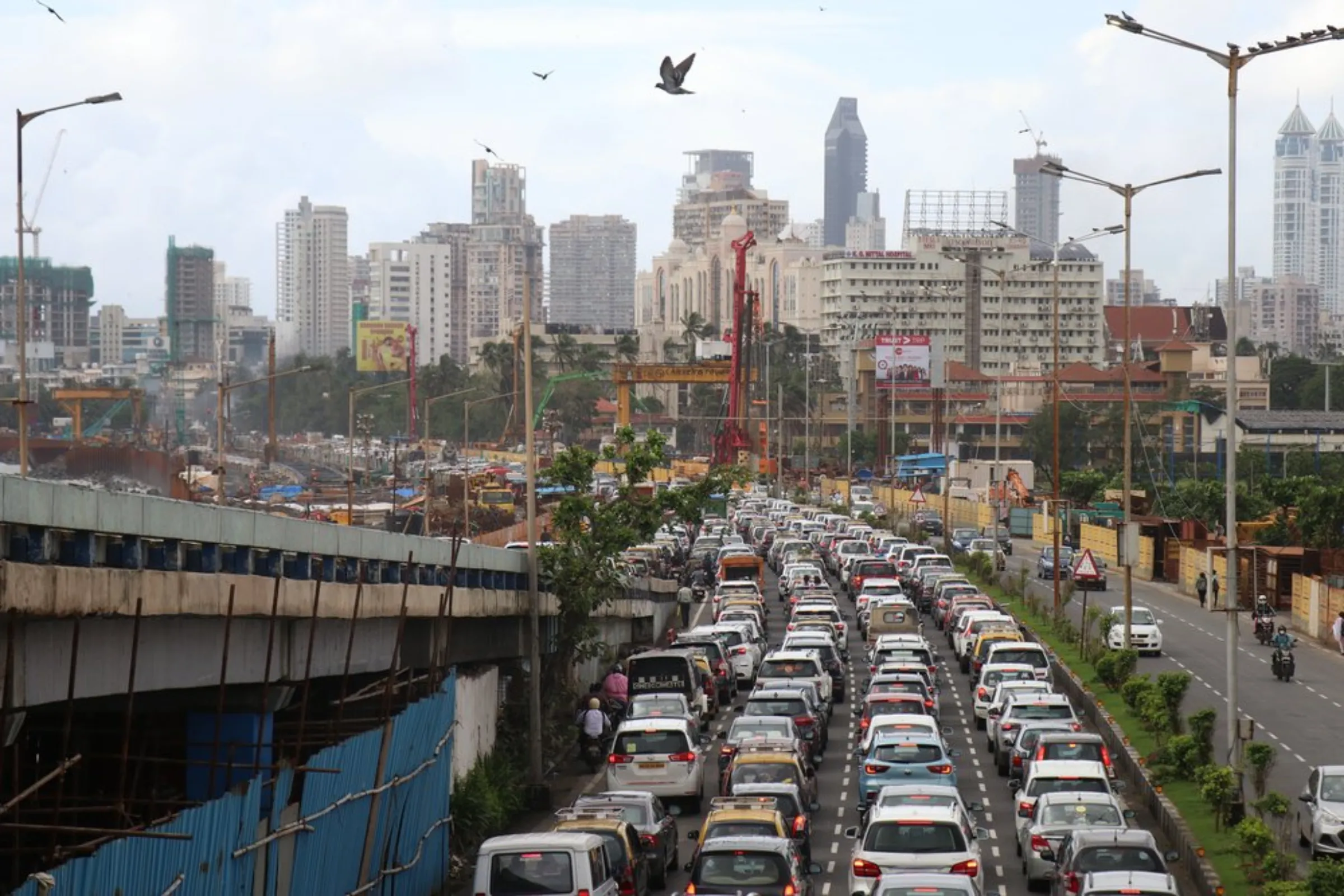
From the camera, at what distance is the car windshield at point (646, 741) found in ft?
101

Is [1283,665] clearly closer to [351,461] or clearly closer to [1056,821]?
[1056,821]

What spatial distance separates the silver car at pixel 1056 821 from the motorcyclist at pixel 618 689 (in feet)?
49.1

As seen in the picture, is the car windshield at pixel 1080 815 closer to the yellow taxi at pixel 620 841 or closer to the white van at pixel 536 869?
the yellow taxi at pixel 620 841

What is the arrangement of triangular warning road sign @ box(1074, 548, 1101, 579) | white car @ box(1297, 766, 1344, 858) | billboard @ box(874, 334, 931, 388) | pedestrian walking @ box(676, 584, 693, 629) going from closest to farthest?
white car @ box(1297, 766, 1344, 858) < triangular warning road sign @ box(1074, 548, 1101, 579) < pedestrian walking @ box(676, 584, 693, 629) < billboard @ box(874, 334, 931, 388)

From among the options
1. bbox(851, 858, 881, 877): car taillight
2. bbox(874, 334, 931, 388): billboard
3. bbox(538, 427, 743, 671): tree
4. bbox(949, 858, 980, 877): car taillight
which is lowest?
bbox(851, 858, 881, 877): car taillight

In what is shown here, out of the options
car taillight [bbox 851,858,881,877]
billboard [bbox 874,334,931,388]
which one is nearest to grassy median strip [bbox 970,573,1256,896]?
car taillight [bbox 851,858,881,877]

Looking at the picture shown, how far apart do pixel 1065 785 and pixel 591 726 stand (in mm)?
11410

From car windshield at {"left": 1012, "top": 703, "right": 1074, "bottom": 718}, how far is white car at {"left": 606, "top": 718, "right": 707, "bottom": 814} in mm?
6114

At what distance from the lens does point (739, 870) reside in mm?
21125

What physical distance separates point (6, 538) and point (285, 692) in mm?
7933

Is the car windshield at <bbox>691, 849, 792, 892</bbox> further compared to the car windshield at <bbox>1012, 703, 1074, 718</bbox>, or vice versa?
the car windshield at <bbox>1012, 703, 1074, 718</bbox>

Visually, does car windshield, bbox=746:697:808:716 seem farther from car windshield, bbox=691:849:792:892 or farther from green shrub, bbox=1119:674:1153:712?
car windshield, bbox=691:849:792:892

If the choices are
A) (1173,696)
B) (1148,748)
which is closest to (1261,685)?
(1148,748)

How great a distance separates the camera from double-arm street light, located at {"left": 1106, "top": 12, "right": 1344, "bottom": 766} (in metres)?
29.9
